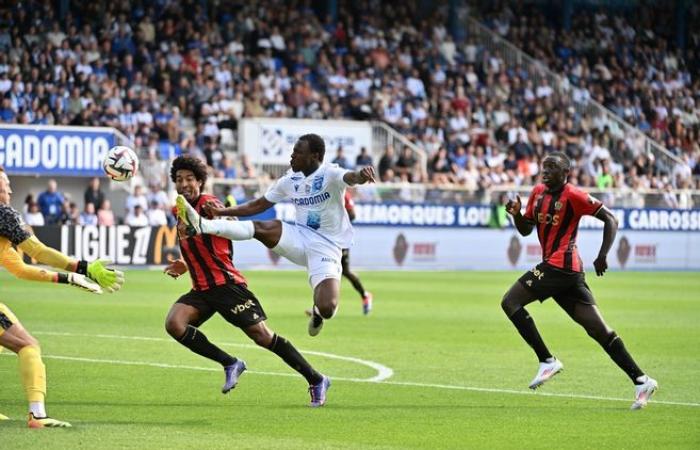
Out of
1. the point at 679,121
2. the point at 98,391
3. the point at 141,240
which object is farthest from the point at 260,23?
the point at 98,391

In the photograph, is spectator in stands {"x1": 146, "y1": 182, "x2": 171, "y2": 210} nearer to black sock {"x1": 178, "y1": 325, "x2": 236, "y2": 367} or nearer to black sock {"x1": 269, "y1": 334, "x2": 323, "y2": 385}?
black sock {"x1": 178, "y1": 325, "x2": 236, "y2": 367}

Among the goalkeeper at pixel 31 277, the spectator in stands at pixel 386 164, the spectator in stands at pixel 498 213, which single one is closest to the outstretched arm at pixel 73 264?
the goalkeeper at pixel 31 277

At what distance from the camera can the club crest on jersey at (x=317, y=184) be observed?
11484 millimetres

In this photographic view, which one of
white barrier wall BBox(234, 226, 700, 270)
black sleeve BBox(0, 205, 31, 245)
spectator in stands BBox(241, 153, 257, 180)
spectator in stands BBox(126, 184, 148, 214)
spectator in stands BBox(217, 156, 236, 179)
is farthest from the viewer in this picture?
white barrier wall BBox(234, 226, 700, 270)

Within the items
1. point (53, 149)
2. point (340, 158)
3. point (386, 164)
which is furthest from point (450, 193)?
point (53, 149)

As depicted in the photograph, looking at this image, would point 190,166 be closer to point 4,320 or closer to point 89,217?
point 4,320

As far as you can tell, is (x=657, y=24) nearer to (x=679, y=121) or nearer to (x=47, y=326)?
(x=679, y=121)

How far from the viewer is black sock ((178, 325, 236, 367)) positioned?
36.1 feet

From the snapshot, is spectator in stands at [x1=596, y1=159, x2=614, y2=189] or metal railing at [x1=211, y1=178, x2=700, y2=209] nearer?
metal railing at [x1=211, y1=178, x2=700, y2=209]

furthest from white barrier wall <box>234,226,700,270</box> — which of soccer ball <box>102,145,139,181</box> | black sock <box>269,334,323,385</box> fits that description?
black sock <box>269,334,323,385</box>

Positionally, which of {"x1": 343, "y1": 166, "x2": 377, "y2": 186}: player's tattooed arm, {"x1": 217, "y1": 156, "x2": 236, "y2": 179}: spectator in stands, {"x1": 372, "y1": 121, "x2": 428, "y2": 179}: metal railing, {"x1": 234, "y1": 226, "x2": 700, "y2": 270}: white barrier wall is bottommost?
{"x1": 234, "y1": 226, "x2": 700, "y2": 270}: white barrier wall

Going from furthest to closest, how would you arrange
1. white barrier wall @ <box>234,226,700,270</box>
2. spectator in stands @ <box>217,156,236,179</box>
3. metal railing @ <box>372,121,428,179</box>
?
metal railing @ <box>372,121,428,179</box> → white barrier wall @ <box>234,226,700,270</box> → spectator in stands @ <box>217,156,236,179</box>

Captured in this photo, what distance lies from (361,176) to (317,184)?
0.72 m

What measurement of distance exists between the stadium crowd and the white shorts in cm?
2290
